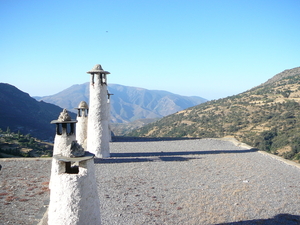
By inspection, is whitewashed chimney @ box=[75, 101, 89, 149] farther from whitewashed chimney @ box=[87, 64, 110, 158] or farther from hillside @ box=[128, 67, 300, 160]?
hillside @ box=[128, 67, 300, 160]

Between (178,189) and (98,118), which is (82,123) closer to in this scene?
(98,118)

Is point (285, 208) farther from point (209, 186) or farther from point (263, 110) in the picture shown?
point (263, 110)

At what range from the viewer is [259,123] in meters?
31.2

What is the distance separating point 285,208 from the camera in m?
6.78

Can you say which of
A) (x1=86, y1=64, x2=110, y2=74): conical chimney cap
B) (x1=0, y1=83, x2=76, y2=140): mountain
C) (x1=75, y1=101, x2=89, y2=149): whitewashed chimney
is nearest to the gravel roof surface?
(x1=75, y1=101, x2=89, y2=149): whitewashed chimney

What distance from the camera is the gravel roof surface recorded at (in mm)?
6238

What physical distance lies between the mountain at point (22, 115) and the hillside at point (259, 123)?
22347 mm

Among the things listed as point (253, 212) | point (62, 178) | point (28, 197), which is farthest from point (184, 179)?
point (62, 178)

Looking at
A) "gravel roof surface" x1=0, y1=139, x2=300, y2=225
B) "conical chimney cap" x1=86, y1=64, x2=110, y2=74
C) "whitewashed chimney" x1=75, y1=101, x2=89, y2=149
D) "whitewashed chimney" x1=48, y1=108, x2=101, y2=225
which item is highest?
"conical chimney cap" x1=86, y1=64, x2=110, y2=74

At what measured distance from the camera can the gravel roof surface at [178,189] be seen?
6.24 meters

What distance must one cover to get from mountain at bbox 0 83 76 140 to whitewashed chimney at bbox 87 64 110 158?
107ft

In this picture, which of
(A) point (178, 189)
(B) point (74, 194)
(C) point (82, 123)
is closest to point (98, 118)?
(C) point (82, 123)

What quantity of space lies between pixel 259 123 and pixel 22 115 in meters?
44.7

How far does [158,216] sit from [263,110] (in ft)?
107
